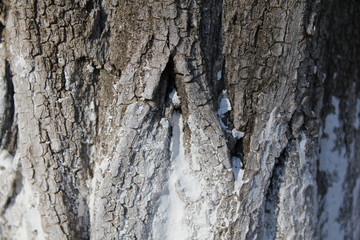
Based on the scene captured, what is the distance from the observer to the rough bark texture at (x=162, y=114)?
114 centimetres

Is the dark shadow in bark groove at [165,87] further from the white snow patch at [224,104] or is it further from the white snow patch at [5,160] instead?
the white snow patch at [5,160]

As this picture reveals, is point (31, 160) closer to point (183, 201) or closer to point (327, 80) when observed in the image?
point (183, 201)

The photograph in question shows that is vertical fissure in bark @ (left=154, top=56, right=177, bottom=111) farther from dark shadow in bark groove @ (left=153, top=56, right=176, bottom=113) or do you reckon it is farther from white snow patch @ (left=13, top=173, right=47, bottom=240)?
white snow patch @ (left=13, top=173, right=47, bottom=240)

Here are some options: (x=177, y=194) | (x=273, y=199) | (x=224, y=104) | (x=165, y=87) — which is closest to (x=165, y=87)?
(x=165, y=87)

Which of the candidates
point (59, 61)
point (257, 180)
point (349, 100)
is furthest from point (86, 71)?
point (349, 100)

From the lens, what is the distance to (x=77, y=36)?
3.79 feet

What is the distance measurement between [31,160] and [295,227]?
83cm

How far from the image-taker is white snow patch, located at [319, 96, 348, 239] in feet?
4.70

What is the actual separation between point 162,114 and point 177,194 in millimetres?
245

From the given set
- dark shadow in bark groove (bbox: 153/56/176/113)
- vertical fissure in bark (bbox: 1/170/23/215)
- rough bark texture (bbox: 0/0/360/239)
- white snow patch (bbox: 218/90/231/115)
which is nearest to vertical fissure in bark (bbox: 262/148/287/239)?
rough bark texture (bbox: 0/0/360/239)

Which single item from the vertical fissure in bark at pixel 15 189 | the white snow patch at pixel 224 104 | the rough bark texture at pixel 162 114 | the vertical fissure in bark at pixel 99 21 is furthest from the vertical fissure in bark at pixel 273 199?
the vertical fissure in bark at pixel 15 189

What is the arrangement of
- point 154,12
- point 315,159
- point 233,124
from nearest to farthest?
point 154,12 < point 233,124 < point 315,159

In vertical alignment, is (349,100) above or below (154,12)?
below

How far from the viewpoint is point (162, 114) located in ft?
3.85
